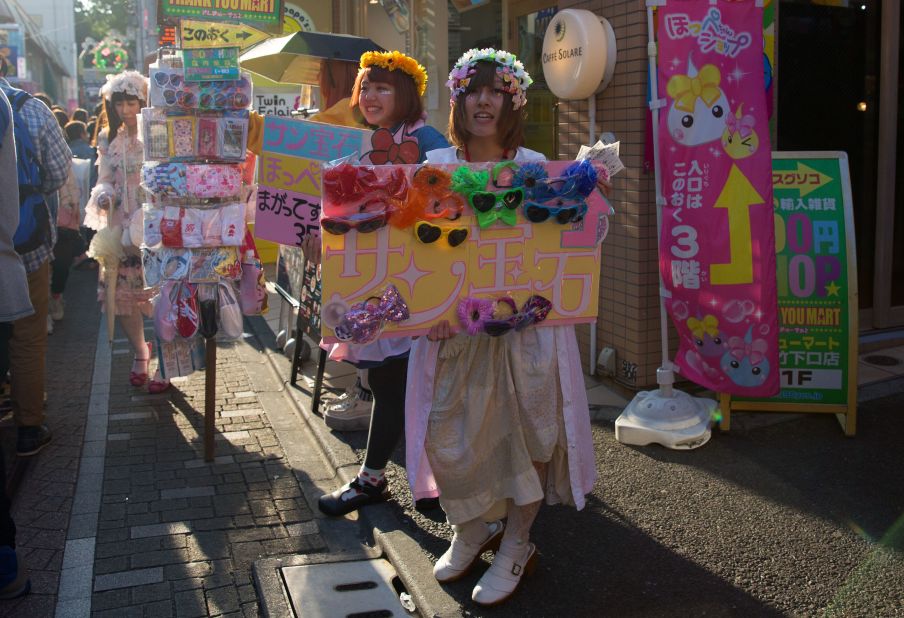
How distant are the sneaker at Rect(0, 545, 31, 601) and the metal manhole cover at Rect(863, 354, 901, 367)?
17.2ft

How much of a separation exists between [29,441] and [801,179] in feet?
14.7

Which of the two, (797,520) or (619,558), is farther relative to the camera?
(797,520)

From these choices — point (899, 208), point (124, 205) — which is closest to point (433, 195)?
point (124, 205)

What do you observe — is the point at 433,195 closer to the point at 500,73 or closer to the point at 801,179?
the point at 500,73

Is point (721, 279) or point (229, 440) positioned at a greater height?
point (721, 279)

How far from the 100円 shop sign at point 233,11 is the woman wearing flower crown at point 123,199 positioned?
411 centimetres

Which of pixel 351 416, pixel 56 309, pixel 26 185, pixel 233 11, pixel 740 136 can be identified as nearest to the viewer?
pixel 740 136

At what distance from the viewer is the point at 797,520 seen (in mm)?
3834

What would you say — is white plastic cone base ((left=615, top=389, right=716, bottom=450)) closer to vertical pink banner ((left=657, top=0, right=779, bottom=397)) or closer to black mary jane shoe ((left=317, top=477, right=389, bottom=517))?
vertical pink banner ((left=657, top=0, right=779, bottom=397))

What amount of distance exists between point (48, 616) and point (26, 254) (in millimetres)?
2188

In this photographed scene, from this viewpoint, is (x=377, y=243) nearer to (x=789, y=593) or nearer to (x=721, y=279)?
(x=789, y=593)

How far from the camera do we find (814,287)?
15.8 feet

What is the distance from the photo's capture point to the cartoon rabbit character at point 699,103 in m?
4.53

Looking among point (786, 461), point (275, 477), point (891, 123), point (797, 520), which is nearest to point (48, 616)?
point (275, 477)
